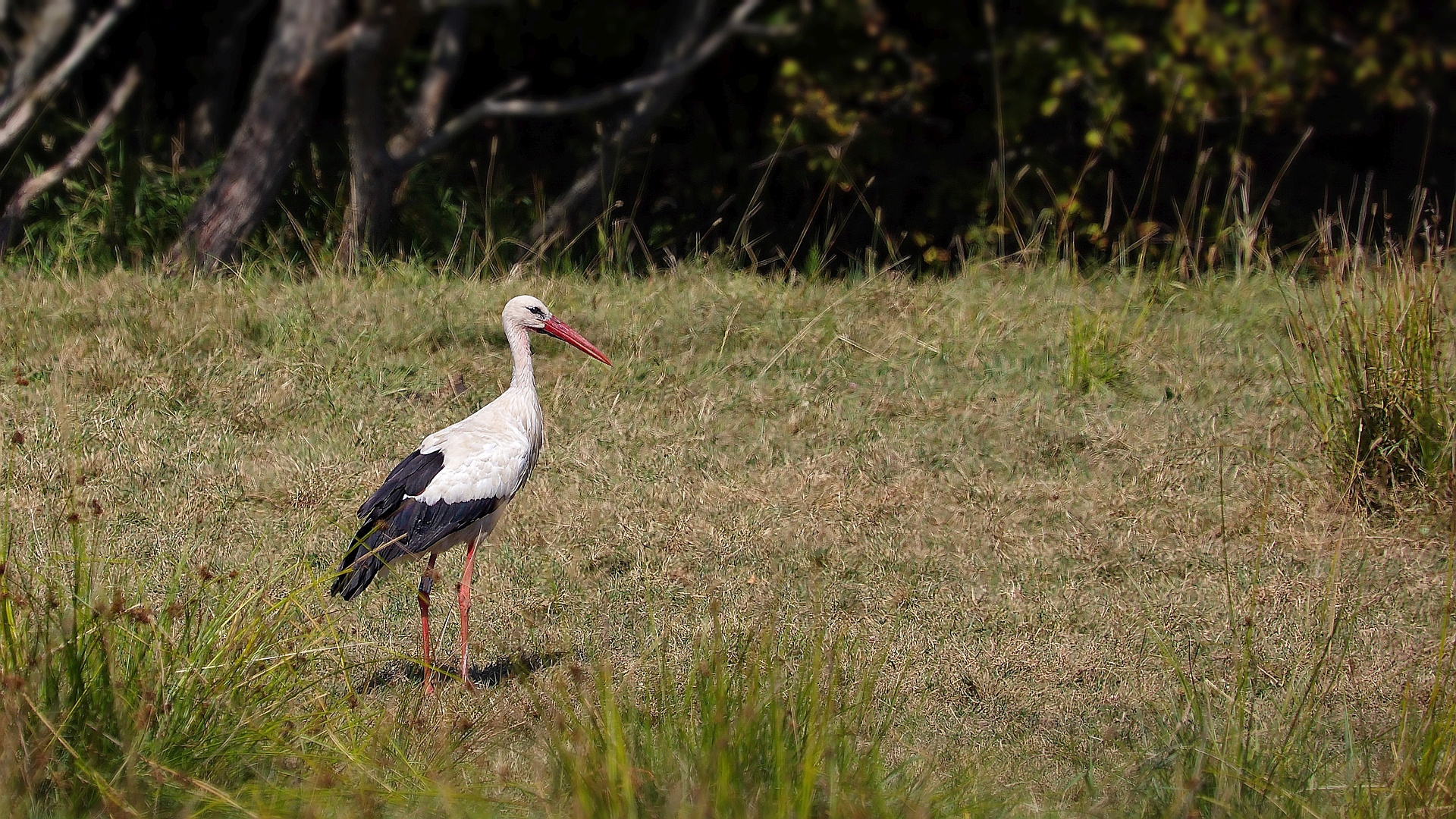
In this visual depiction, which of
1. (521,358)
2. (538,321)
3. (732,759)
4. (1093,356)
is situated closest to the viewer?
(732,759)

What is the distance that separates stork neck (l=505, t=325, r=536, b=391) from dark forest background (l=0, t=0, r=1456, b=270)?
275 cm

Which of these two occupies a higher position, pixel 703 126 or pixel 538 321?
pixel 538 321

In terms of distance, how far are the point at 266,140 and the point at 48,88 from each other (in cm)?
169

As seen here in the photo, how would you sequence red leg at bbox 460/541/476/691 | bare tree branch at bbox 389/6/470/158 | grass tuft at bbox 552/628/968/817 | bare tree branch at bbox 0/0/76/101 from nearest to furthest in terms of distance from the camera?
grass tuft at bbox 552/628/968/817 < red leg at bbox 460/541/476/691 < bare tree branch at bbox 0/0/76/101 < bare tree branch at bbox 389/6/470/158

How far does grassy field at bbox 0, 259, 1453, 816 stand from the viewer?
11.1ft

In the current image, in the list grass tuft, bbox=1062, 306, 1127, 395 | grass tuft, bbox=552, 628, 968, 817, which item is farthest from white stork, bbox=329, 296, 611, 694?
grass tuft, bbox=1062, 306, 1127, 395

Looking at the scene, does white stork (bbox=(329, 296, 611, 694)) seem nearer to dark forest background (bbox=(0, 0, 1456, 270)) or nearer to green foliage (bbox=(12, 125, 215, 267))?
dark forest background (bbox=(0, 0, 1456, 270))

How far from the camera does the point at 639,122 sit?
9.78m

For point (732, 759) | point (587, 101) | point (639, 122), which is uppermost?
point (732, 759)

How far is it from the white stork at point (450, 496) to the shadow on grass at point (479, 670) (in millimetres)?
A: 61

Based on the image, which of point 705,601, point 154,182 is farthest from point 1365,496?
point 154,182

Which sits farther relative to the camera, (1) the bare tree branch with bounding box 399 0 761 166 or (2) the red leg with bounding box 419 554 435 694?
(1) the bare tree branch with bounding box 399 0 761 166

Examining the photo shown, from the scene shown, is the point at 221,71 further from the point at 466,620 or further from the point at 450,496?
the point at 466,620

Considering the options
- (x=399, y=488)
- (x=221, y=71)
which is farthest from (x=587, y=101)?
(x=399, y=488)
